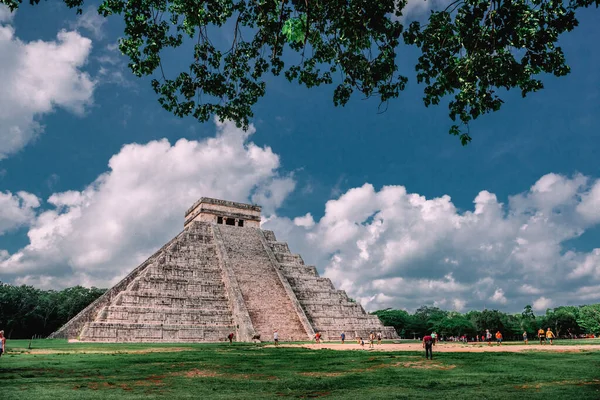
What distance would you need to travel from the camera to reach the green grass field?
6613 millimetres

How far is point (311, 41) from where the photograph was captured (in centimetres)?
744

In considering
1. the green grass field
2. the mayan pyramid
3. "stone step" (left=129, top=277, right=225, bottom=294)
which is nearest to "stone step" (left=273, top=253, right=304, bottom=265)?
the mayan pyramid

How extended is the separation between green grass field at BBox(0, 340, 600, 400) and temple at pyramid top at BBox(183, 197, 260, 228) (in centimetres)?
2391

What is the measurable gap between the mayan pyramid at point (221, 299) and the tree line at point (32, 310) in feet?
37.5

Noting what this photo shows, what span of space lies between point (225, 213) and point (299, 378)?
2852cm

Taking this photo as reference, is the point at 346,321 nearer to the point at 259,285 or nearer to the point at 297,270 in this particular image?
the point at 259,285

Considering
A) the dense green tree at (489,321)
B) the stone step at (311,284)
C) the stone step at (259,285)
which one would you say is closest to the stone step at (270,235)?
the stone step at (259,285)

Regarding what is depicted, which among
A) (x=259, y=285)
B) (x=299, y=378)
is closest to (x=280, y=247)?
(x=259, y=285)

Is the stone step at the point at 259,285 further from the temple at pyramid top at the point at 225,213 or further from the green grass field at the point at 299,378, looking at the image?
the green grass field at the point at 299,378

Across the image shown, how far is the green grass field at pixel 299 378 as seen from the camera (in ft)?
21.7

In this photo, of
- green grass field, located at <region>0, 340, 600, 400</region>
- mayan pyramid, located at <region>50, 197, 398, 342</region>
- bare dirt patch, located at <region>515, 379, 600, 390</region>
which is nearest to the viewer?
green grass field, located at <region>0, 340, 600, 400</region>

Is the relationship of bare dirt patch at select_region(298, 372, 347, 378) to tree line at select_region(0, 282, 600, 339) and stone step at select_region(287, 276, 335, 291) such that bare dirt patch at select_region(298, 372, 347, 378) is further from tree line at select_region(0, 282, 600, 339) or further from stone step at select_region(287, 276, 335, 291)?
tree line at select_region(0, 282, 600, 339)

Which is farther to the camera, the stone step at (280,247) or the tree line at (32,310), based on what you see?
the tree line at (32,310)

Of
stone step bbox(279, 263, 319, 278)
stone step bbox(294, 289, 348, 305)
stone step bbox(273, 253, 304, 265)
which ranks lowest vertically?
stone step bbox(294, 289, 348, 305)
